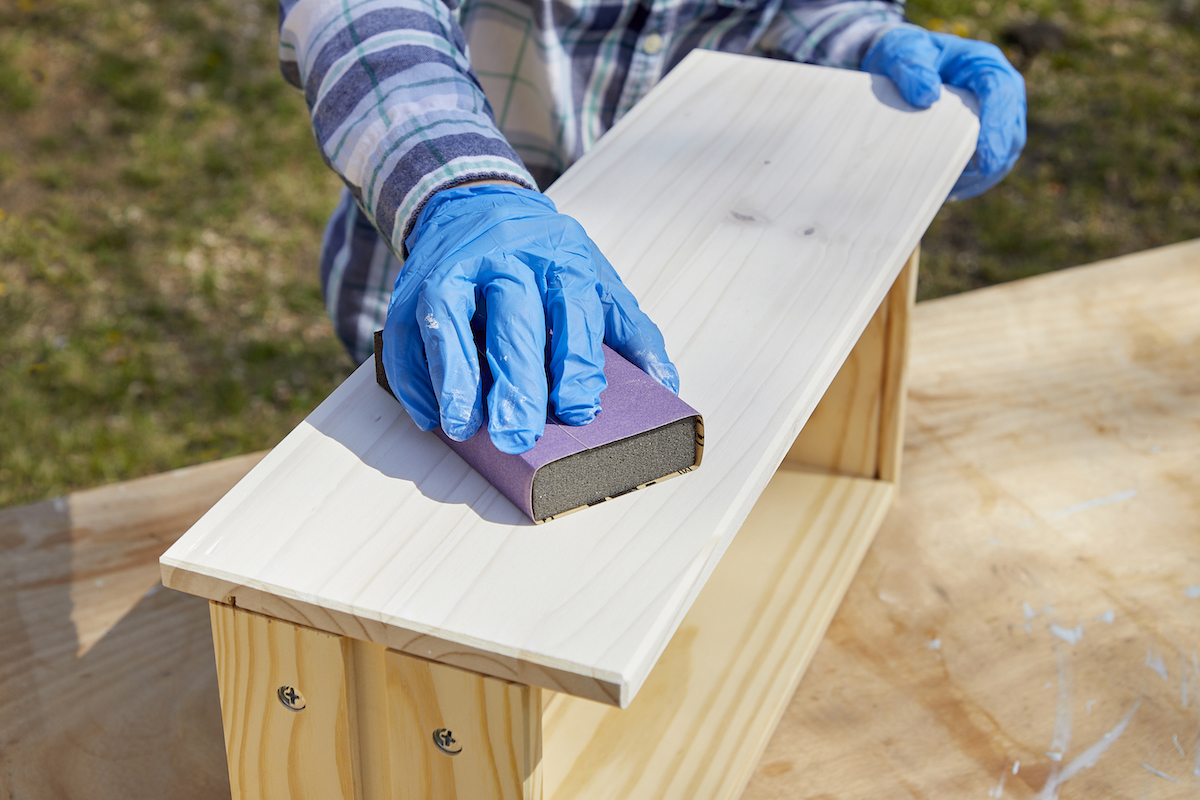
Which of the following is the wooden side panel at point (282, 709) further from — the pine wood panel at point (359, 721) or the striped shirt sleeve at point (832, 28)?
the striped shirt sleeve at point (832, 28)

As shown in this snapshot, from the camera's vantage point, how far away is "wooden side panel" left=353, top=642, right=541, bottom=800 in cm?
80

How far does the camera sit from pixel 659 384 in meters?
0.89

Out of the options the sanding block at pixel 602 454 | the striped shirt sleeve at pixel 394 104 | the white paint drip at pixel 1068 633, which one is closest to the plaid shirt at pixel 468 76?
the striped shirt sleeve at pixel 394 104

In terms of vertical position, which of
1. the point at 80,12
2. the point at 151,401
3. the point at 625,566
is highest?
the point at 625,566

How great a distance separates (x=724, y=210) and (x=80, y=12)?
13.1 ft

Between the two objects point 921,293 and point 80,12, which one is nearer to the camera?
point 921,293

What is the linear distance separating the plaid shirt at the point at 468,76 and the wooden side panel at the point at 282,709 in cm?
45

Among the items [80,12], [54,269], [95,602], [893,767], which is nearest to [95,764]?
[95,602]

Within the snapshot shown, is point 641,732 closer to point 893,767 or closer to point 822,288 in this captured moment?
point 893,767

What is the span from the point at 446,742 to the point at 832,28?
1.28 meters

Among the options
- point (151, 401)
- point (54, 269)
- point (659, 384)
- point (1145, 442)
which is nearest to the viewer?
point (659, 384)

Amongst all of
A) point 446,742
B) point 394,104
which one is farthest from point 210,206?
point 446,742

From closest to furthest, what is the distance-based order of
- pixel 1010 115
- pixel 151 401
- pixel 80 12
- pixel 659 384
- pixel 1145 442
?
pixel 659 384 < pixel 1010 115 < pixel 1145 442 < pixel 151 401 < pixel 80 12

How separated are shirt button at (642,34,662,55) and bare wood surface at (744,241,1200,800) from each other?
0.73 meters
